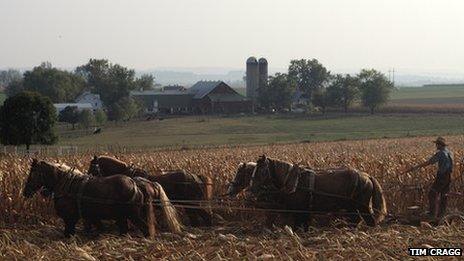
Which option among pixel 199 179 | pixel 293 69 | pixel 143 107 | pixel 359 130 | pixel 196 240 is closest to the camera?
pixel 196 240

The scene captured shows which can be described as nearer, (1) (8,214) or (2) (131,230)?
(2) (131,230)

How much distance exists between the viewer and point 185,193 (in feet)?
46.3

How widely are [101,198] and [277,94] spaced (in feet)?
300

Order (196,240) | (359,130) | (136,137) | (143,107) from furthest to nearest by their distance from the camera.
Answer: (143,107)
(359,130)
(136,137)
(196,240)

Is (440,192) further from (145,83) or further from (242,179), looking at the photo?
(145,83)

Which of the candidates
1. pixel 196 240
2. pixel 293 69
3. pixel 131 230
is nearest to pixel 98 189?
pixel 131 230

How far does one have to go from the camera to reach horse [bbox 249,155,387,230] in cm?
1298

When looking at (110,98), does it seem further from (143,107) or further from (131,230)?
(131,230)

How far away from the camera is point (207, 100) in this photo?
106 m

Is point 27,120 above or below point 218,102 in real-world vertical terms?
above

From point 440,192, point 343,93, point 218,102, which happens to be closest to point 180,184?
point 440,192

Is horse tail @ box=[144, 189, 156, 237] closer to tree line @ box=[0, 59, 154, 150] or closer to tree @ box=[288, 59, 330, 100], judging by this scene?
tree line @ box=[0, 59, 154, 150]

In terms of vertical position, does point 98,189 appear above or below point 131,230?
above

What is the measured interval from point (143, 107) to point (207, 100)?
11464mm
